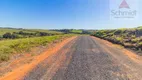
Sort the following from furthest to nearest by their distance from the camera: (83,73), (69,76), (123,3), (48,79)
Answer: (123,3) → (83,73) → (69,76) → (48,79)

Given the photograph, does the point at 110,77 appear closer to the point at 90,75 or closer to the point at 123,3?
the point at 90,75

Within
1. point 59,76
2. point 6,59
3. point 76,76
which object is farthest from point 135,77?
point 6,59

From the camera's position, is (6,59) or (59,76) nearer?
(59,76)

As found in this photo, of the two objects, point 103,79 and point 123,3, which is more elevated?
point 123,3

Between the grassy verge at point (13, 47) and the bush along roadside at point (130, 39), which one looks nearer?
the grassy verge at point (13, 47)

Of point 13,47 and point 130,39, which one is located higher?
point 130,39

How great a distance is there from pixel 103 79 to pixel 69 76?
4.64 ft

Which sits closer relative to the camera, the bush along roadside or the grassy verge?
the grassy verge

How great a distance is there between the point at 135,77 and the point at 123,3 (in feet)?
71.8

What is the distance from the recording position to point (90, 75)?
6.75m

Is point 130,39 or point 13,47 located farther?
point 130,39

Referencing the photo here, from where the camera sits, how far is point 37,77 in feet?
21.0

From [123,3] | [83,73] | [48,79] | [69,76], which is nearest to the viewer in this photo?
[48,79]

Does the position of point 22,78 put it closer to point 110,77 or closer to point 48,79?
point 48,79
